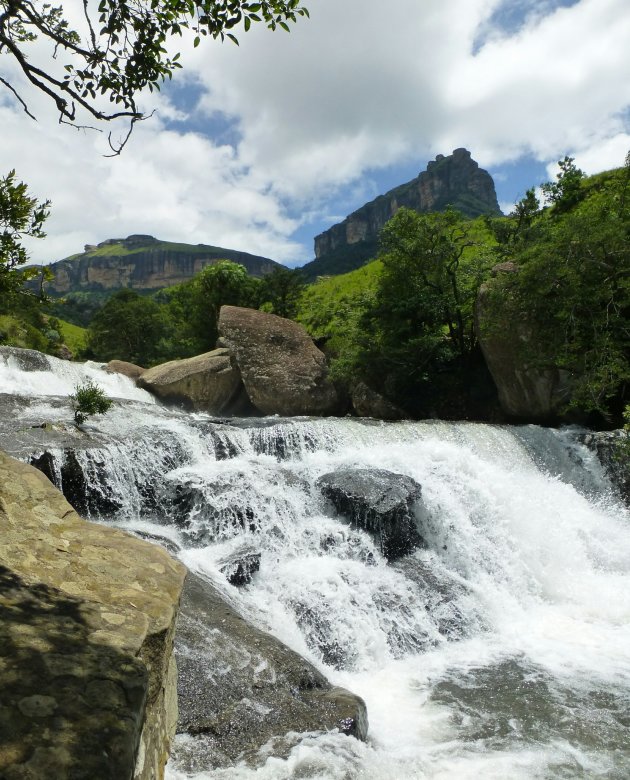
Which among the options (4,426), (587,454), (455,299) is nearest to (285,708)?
(4,426)

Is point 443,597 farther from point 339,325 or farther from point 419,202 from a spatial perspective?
point 419,202

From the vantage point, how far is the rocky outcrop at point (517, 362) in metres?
17.1

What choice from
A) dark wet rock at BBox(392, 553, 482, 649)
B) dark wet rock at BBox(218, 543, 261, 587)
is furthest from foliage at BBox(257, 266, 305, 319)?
dark wet rock at BBox(218, 543, 261, 587)

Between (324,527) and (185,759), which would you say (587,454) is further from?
(185,759)

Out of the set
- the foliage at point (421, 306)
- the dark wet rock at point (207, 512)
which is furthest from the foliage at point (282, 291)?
the dark wet rock at point (207, 512)

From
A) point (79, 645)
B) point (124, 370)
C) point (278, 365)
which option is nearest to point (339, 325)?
point (278, 365)

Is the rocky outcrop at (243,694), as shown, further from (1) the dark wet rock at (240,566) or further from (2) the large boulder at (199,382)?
(2) the large boulder at (199,382)

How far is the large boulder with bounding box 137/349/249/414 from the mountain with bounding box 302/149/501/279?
3963 inches

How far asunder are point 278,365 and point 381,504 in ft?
41.2

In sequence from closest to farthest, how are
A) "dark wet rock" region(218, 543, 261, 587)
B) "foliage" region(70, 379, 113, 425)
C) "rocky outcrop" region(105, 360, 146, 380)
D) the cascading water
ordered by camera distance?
the cascading water, "dark wet rock" region(218, 543, 261, 587), "foliage" region(70, 379, 113, 425), "rocky outcrop" region(105, 360, 146, 380)

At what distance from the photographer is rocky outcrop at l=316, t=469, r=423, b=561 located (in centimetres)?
1009

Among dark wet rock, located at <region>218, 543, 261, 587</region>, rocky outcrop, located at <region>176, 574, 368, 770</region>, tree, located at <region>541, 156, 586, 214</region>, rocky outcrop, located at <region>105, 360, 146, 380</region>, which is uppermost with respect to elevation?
tree, located at <region>541, 156, 586, 214</region>

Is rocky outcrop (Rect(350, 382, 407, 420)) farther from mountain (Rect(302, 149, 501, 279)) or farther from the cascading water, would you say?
Result: mountain (Rect(302, 149, 501, 279))

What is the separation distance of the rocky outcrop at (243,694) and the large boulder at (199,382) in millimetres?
15674
